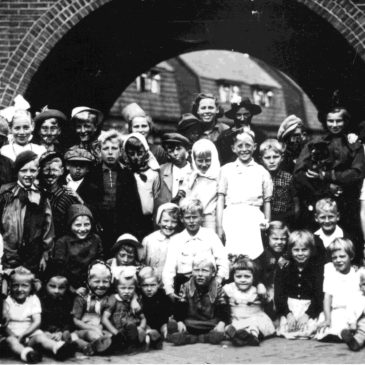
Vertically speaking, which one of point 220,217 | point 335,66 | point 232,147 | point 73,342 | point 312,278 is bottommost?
point 73,342

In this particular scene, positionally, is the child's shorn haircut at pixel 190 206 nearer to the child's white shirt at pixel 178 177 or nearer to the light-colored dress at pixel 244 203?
the light-colored dress at pixel 244 203

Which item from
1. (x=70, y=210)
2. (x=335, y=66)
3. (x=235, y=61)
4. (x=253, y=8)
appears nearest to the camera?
(x=70, y=210)

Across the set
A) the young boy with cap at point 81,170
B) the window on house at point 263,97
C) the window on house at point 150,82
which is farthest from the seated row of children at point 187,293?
the window on house at point 263,97

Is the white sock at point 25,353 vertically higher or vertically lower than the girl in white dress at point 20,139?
lower

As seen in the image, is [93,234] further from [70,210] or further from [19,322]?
[19,322]

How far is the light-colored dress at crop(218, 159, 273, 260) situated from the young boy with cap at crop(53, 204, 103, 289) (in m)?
1.30

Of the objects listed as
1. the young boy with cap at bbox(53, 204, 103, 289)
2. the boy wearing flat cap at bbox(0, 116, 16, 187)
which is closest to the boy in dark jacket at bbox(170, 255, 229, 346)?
the young boy with cap at bbox(53, 204, 103, 289)

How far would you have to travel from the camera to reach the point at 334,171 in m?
8.77

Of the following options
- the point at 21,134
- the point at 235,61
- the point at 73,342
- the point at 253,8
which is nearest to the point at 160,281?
the point at 73,342

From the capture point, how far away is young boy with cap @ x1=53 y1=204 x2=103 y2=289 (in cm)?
803

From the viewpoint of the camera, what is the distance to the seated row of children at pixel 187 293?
754cm

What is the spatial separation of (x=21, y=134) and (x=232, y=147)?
2.07 meters

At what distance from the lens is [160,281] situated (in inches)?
327

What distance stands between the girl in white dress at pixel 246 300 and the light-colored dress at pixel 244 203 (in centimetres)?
32
